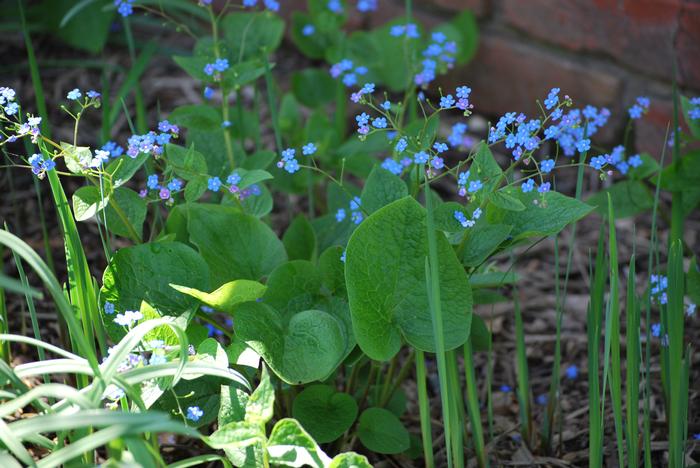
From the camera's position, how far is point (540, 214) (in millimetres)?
1168

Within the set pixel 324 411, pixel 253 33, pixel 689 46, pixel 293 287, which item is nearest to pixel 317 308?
pixel 293 287

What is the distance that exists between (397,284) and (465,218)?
13 centimetres

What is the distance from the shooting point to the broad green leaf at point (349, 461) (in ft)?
3.26

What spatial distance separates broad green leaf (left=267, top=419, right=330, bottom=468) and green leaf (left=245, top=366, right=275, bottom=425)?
0.07 ft

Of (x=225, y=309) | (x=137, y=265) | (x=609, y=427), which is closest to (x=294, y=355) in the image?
(x=225, y=309)

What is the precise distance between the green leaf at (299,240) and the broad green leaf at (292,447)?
46cm

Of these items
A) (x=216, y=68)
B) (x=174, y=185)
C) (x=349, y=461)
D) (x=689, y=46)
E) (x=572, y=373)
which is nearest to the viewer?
(x=349, y=461)

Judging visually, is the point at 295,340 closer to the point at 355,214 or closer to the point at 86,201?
the point at 355,214

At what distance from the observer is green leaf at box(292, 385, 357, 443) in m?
1.22

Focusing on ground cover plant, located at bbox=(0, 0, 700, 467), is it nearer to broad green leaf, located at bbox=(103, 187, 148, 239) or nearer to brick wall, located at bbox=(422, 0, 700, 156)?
broad green leaf, located at bbox=(103, 187, 148, 239)

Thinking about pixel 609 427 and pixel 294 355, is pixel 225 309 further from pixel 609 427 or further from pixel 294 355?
pixel 609 427

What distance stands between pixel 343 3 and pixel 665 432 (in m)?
1.11

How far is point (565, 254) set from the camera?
187 centimetres

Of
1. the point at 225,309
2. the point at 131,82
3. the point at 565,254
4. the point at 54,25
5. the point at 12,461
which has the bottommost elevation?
the point at 12,461
